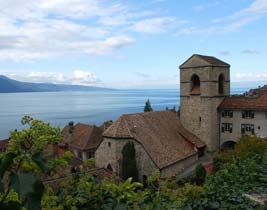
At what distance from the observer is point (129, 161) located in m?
32.8

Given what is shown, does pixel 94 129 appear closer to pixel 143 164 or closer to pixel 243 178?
pixel 143 164

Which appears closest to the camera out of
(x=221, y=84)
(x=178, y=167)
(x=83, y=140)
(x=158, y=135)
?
(x=178, y=167)

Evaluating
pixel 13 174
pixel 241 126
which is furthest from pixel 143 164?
pixel 13 174

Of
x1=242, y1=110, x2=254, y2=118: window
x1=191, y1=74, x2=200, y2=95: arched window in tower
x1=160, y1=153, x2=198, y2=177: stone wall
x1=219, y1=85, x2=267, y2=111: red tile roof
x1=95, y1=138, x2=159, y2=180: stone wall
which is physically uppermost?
x1=191, y1=74, x2=200, y2=95: arched window in tower

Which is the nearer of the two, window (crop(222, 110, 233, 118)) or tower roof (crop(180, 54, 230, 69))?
tower roof (crop(180, 54, 230, 69))

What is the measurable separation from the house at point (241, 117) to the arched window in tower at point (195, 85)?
11.9ft

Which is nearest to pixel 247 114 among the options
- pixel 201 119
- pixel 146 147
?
pixel 201 119

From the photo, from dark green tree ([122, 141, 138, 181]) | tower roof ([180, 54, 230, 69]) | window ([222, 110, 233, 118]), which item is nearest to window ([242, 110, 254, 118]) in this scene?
window ([222, 110, 233, 118])

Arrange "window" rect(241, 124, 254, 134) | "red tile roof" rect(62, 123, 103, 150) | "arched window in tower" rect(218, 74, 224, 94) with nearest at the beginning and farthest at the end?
"window" rect(241, 124, 254, 134) → "red tile roof" rect(62, 123, 103, 150) → "arched window in tower" rect(218, 74, 224, 94)

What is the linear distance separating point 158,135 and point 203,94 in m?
9.66

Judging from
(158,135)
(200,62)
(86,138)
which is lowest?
(86,138)

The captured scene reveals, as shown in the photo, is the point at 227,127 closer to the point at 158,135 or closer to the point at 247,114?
the point at 247,114

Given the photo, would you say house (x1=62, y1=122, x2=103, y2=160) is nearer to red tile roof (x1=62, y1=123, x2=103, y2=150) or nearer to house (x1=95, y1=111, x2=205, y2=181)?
red tile roof (x1=62, y1=123, x2=103, y2=150)

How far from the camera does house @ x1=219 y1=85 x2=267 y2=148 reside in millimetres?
41438
